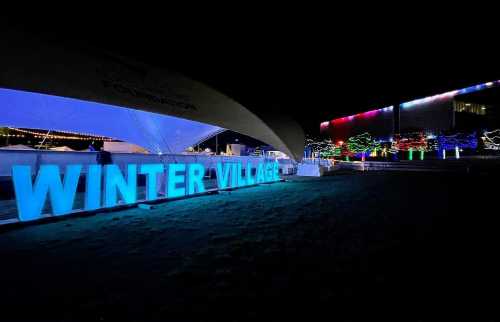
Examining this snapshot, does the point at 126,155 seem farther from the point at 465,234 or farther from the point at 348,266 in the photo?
the point at 465,234

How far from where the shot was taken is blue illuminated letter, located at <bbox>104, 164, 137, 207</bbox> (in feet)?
21.2

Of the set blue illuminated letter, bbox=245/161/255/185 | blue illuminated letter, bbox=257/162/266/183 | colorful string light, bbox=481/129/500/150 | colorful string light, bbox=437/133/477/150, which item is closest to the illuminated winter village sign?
blue illuminated letter, bbox=245/161/255/185

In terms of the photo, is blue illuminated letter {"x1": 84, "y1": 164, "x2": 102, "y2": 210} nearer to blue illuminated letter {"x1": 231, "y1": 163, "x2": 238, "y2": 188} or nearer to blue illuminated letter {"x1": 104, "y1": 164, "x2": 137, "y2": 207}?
blue illuminated letter {"x1": 104, "y1": 164, "x2": 137, "y2": 207}

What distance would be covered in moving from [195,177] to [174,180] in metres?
0.95

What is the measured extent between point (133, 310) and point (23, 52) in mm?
6072

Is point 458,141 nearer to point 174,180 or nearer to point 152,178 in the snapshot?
point 174,180

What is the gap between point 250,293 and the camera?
7.88ft

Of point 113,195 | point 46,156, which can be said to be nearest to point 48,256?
point 113,195

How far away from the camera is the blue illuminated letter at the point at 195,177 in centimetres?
895

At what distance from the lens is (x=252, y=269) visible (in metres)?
2.97

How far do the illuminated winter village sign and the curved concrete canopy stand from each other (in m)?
2.21

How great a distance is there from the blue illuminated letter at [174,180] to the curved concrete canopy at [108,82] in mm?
2165

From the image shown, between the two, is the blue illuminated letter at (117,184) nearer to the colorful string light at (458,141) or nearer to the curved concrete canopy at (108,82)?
the curved concrete canopy at (108,82)

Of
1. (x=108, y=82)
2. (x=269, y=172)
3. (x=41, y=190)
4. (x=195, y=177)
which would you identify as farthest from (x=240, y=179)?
(x=41, y=190)
